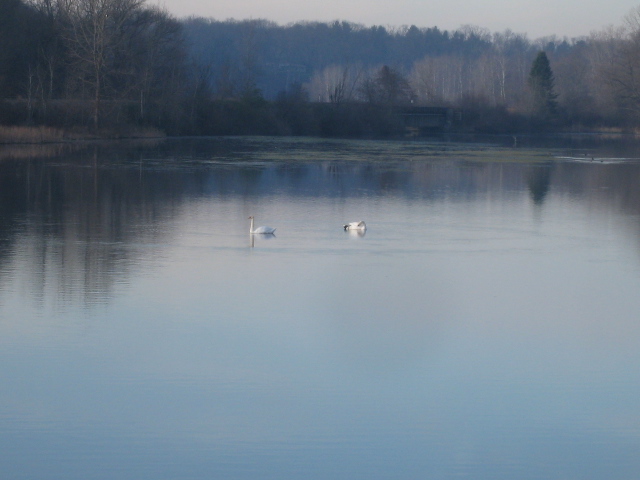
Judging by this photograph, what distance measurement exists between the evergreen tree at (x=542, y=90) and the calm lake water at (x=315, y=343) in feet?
168

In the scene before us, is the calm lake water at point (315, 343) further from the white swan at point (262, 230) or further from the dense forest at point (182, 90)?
the dense forest at point (182, 90)

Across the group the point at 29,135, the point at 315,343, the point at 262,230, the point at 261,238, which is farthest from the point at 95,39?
the point at 315,343

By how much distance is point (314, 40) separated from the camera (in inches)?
5566

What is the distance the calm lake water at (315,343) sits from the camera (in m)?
5.63

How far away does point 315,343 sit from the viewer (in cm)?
789

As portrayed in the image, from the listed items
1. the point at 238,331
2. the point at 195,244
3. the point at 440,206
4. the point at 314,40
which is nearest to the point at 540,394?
the point at 238,331

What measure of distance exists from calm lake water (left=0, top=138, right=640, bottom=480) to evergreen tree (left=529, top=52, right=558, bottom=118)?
5132 centimetres

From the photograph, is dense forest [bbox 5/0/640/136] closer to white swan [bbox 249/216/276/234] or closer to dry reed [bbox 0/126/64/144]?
dry reed [bbox 0/126/64/144]

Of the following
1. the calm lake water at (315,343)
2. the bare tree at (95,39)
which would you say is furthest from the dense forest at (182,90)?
the calm lake water at (315,343)

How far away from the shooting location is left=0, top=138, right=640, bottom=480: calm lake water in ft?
18.5

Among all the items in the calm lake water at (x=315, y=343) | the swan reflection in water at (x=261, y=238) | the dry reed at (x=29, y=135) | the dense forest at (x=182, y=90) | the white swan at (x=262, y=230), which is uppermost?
the dense forest at (x=182, y=90)

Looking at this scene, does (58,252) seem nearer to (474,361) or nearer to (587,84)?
(474,361)

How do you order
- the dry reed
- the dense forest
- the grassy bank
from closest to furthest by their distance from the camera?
the dry reed, the grassy bank, the dense forest

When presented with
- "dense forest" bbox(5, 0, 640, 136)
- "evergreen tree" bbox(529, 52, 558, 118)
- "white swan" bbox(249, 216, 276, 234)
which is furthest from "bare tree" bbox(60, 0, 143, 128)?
"evergreen tree" bbox(529, 52, 558, 118)
